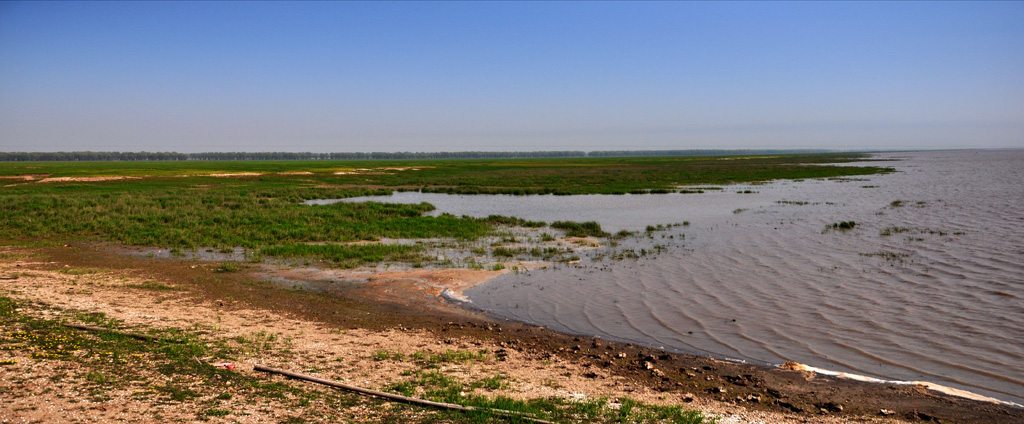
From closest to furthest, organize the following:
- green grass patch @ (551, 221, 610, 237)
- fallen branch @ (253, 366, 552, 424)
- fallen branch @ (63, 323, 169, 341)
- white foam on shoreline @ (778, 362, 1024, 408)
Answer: fallen branch @ (253, 366, 552, 424) → white foam on shoreline @ (778, 362, 1024, 408) → fallen branch @ (63, 323, 169, 341) → green grass patch @ (551, 221, 610, 237)

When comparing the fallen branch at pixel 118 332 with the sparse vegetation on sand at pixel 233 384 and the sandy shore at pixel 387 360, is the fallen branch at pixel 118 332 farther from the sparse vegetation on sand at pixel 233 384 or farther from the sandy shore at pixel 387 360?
the sandy shore at pixel 387 360

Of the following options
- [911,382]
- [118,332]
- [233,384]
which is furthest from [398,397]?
[911,382]

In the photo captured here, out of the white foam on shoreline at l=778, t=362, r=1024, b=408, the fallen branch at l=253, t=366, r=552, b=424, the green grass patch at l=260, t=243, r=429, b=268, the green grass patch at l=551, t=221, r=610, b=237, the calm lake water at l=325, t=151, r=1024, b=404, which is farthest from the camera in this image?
the green grass patch at l=551, t=221, r=610, b=237

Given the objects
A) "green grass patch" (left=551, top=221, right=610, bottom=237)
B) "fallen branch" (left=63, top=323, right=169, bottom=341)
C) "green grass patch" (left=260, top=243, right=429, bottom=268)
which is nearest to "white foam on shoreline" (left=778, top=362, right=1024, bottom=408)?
"fallen branch" (left=63, top=323, right=169, bottom=341)

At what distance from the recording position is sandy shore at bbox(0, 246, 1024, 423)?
7562 mm

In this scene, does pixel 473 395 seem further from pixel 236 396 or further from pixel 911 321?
pixel 911 321

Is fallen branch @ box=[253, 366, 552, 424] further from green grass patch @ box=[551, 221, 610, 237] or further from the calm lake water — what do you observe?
green grass patch @ box=[551, 221, 610, 237]

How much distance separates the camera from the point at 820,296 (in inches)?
591

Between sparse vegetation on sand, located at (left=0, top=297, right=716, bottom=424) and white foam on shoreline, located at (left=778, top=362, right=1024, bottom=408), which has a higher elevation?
sparse vegetation on sand, located at (left=0, top=297, right=716, bottom=424)

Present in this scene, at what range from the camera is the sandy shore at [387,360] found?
7.56 metres

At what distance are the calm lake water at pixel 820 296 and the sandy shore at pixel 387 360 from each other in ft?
3.83

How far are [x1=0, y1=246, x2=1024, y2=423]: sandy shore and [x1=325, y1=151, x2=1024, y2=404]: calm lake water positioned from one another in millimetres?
1166

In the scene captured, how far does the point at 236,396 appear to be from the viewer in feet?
25.0

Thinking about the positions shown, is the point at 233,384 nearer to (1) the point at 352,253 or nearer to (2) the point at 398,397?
(2) the point at 398,397
